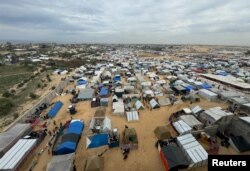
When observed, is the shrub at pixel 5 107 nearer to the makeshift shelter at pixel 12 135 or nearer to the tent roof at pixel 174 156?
the makeshift shelter at pixel 12 135

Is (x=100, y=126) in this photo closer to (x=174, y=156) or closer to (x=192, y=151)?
(x=174, y=156)

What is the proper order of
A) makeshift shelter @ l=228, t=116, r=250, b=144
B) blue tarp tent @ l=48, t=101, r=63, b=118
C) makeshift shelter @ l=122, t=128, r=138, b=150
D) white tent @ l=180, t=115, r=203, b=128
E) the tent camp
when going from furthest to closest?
blue tarp tent @ l=48, t=101, r=63, b=118, white tent @ l=180, t=115, r=203, b=128, makeshift shelter @ l=122, t=128, r=138, b=150, makeshift shelter @ l=228, t=116, r=250, b=144, the tent camp

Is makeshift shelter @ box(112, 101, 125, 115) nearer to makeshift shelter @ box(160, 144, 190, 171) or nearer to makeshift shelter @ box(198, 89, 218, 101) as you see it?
makeshift shelter @ box(160, 144, 190, 171)

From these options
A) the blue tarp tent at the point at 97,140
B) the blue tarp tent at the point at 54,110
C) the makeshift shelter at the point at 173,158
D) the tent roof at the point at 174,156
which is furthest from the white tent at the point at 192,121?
the blue tarp tent at the point at 54,110

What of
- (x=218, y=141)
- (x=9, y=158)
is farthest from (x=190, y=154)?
(x=9, y=158)

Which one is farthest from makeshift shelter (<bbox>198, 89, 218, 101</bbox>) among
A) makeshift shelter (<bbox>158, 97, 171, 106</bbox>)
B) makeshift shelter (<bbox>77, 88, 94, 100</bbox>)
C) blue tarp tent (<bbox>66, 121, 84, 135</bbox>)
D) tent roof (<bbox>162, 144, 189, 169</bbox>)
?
blue tarp tent (<bbox>66, 121, 84, 135</bbox>)

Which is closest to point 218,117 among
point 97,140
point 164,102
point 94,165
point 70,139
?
point 164,102
